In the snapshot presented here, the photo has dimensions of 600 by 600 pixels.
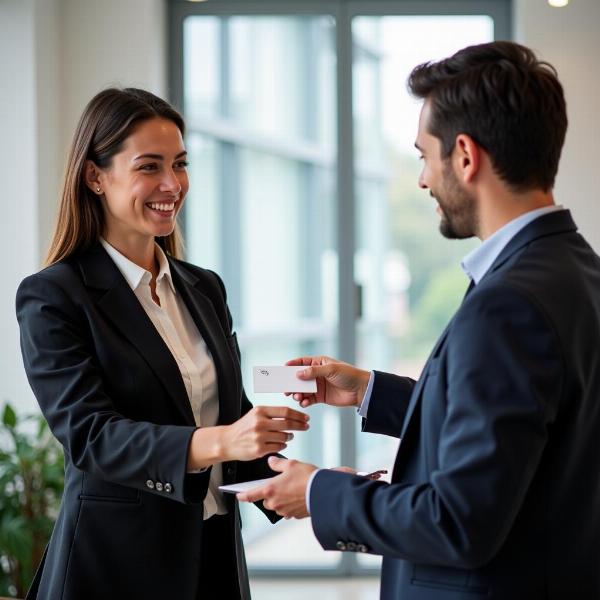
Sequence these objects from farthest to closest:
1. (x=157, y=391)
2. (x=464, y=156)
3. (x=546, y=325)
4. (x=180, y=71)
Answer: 1. (x=180, y=71)
2. (x=157, y=391)
3. (x=464, y=156)
4. (x=546, y=325)

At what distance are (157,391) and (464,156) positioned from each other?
87 centimetres

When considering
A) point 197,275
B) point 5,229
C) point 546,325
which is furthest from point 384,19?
point 546,325

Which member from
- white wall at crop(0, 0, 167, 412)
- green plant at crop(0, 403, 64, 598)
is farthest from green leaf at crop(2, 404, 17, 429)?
white wall at crop(0, 0, 167, 412)

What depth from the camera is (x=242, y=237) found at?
5.29 metres

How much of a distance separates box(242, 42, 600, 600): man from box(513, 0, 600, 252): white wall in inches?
132

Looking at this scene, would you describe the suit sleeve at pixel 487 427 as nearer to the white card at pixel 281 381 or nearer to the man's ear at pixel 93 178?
the white card at pixel 281 381

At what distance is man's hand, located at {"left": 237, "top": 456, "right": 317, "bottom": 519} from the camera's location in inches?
65.6

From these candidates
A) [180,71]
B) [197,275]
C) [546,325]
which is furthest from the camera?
[180,71]

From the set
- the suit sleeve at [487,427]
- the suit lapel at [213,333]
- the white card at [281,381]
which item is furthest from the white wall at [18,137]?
the suit sleeve at [487,427]

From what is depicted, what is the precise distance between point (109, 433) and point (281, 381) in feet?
1.34

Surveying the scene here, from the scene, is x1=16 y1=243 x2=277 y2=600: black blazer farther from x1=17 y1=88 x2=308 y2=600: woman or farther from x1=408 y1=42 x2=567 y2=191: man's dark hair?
x1=408 y1=42 x2=567 y2=191: man's dark hair

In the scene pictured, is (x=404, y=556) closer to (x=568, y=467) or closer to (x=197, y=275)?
(x=568, y=467)

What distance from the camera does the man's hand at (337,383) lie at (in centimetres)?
231

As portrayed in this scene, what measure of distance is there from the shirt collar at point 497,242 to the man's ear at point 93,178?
39.9 inches
